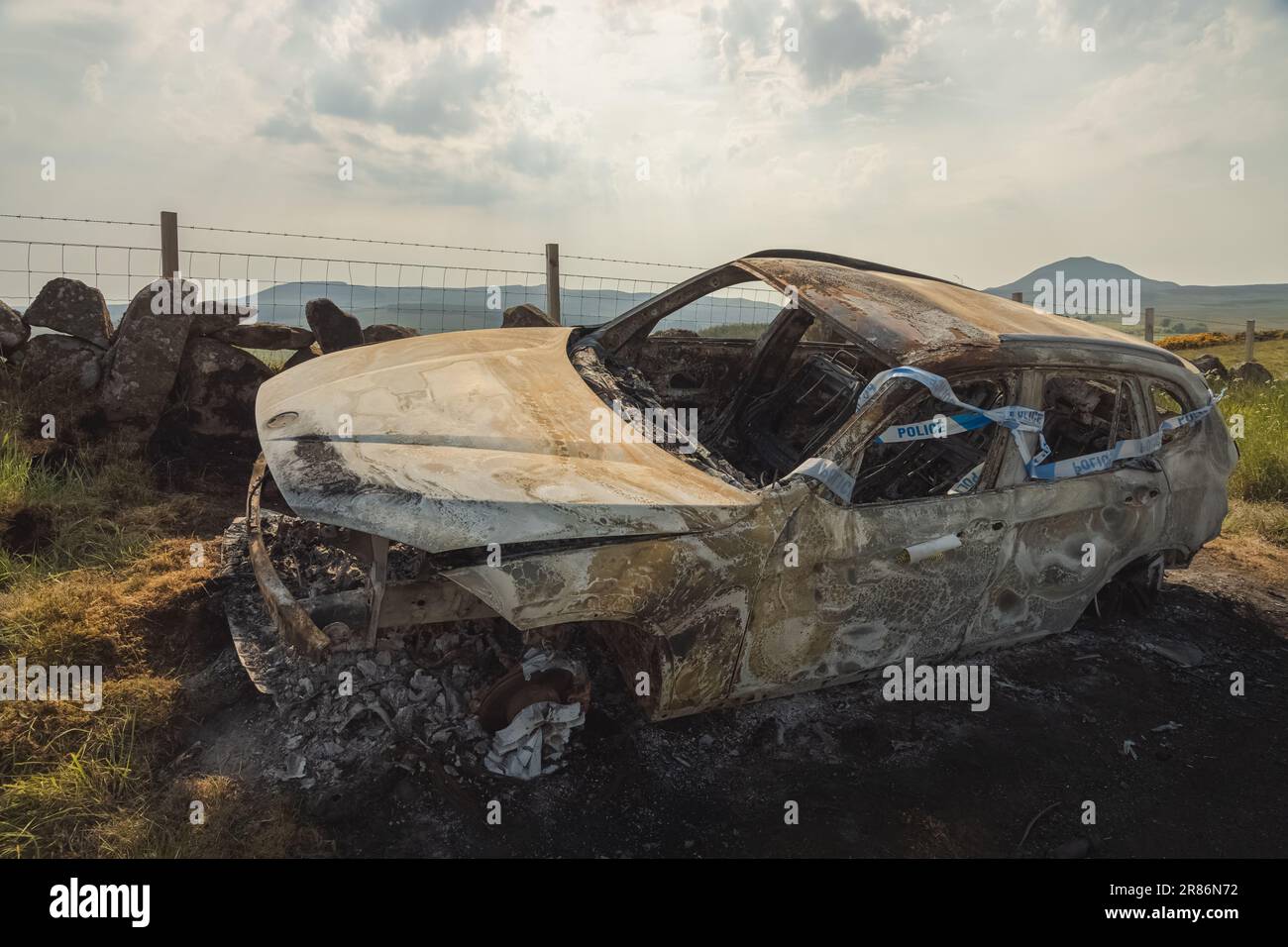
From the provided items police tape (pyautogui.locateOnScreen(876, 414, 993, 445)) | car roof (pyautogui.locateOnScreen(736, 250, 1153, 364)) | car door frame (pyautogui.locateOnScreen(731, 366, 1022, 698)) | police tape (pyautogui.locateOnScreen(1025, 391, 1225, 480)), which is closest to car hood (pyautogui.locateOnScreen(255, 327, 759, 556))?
car door frame (pyautogui.locateOnScreen(731, 366, 1022, 698))

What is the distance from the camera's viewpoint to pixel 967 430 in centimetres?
332

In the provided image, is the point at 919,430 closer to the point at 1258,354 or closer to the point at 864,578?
the point at 864,578

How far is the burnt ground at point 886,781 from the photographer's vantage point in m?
2.69

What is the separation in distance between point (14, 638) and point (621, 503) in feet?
8.80

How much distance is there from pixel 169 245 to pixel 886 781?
626 cm

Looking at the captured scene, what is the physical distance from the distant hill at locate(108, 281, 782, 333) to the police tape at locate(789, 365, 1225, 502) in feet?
9.21

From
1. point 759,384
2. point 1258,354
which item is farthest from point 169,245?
point 1258,354

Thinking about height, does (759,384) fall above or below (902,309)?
below

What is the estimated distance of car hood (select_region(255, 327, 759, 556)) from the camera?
7.65ft

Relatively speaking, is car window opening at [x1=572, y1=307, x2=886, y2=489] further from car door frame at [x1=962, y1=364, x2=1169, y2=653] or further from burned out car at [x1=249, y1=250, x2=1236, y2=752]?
car door frame at [x1=962, y1=364, x2=1169, y2=653]
